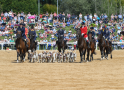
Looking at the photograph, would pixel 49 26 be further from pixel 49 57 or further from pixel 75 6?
pixel 75 6

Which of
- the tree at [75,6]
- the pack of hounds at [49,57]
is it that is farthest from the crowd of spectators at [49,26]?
the tree at [75,6]

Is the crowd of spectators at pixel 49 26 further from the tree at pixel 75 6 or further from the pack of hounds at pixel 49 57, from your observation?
the tree at pixel 75 6

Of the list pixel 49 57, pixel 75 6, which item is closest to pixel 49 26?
pixel 49 57

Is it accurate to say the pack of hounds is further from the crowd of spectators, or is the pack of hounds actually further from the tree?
the tree

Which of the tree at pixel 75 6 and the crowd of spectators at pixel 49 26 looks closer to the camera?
the crowd of spectators at pixel 49 26

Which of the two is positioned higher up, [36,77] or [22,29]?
[22,29]

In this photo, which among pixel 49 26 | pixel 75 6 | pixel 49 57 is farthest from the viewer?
pixel 75 6

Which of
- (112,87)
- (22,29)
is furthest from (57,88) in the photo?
(22,29)

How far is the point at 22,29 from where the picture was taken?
1866cm

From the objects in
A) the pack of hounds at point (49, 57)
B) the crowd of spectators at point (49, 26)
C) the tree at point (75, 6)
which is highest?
the tree at point (75, 6)

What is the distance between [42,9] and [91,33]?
4929 centimetres

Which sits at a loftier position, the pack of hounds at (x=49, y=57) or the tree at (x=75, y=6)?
the tree at (x=75, y=6)

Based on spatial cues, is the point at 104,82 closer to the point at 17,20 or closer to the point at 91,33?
the point at 91,33

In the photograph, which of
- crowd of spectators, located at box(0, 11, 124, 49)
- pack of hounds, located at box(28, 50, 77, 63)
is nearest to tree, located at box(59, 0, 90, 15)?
crowd of spectators, located at box(0, 11, 124, 49)
